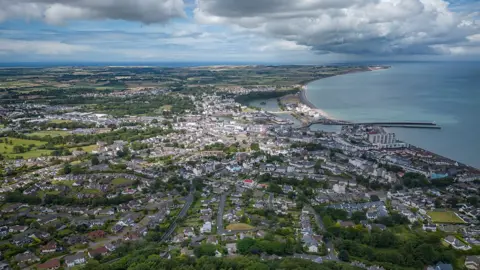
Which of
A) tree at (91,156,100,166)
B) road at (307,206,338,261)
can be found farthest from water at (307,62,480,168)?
tree at (91,156,100,166)

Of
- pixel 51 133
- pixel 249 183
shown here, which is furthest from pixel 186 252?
pixel 51 133

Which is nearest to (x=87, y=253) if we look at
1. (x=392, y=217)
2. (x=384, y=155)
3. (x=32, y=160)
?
(x=392, y=217)

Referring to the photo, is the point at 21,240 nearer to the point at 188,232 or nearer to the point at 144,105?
the point at 188,232

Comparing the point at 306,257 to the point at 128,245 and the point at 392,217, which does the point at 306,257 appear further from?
the point at 128,245

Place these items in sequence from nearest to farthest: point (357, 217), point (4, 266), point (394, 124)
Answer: point (4, 266) → point (357, 217) → point (394, 124)

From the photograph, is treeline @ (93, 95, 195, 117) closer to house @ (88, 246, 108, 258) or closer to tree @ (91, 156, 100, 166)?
tree @ (91, 156, 100, 166)

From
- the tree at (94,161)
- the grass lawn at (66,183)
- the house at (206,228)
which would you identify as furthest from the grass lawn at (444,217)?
the tree at (94,161)
